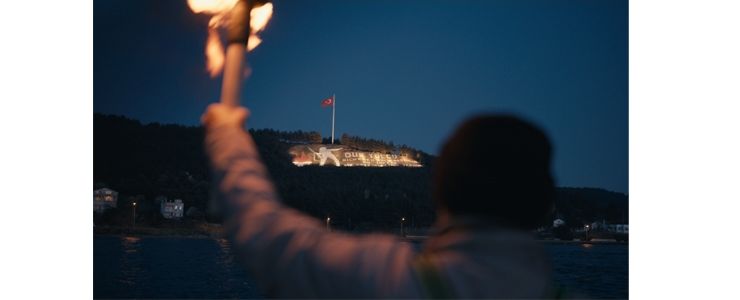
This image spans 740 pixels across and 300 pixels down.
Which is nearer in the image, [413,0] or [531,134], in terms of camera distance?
[531,134]

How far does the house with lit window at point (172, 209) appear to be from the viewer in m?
10.5

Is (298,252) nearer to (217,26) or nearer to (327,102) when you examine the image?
(217,26)

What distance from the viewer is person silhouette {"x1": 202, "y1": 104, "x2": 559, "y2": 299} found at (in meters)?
0.46

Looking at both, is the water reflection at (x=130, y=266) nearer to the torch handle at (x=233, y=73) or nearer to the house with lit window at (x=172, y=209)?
the house with lit window at (x=172, y=209)

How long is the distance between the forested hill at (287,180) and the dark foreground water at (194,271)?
785 mm

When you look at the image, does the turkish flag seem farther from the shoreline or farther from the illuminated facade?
the shoreline

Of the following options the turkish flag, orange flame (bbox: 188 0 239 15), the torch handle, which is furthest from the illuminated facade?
the torch handle

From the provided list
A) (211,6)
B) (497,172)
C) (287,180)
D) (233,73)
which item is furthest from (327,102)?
(497,172)

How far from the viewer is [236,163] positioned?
1.65ft

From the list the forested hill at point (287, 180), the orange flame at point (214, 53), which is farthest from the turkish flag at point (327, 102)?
the orange flame at point (214, 53)

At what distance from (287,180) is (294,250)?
1104 cm
